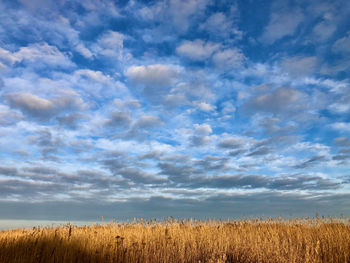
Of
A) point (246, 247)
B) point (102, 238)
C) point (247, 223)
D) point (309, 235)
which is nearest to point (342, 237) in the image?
point (309, 235)

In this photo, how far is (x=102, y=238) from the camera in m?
15.3

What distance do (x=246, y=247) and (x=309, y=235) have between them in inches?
233

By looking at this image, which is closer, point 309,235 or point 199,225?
point 309,235

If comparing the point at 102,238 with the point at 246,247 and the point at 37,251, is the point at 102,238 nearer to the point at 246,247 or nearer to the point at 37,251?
the point at 37,251

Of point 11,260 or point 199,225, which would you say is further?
point 199,225

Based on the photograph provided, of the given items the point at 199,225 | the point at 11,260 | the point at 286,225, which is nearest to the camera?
the point at 11,260

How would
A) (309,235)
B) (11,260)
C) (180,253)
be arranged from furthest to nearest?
(309,235)
(180,253)
(11,260)

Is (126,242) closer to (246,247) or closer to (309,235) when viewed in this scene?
(246,247)

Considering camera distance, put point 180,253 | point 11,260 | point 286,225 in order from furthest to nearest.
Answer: point 286,225, point 180,253, point 11,260

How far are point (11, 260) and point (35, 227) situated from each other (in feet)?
19.9

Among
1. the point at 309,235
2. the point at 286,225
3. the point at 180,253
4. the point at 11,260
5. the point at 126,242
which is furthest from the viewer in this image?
the point at 286,225

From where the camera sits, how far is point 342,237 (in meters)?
16.6

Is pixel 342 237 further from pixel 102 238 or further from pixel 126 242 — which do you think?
pixel 102 238

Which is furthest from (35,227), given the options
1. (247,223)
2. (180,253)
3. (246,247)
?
(247,223)
